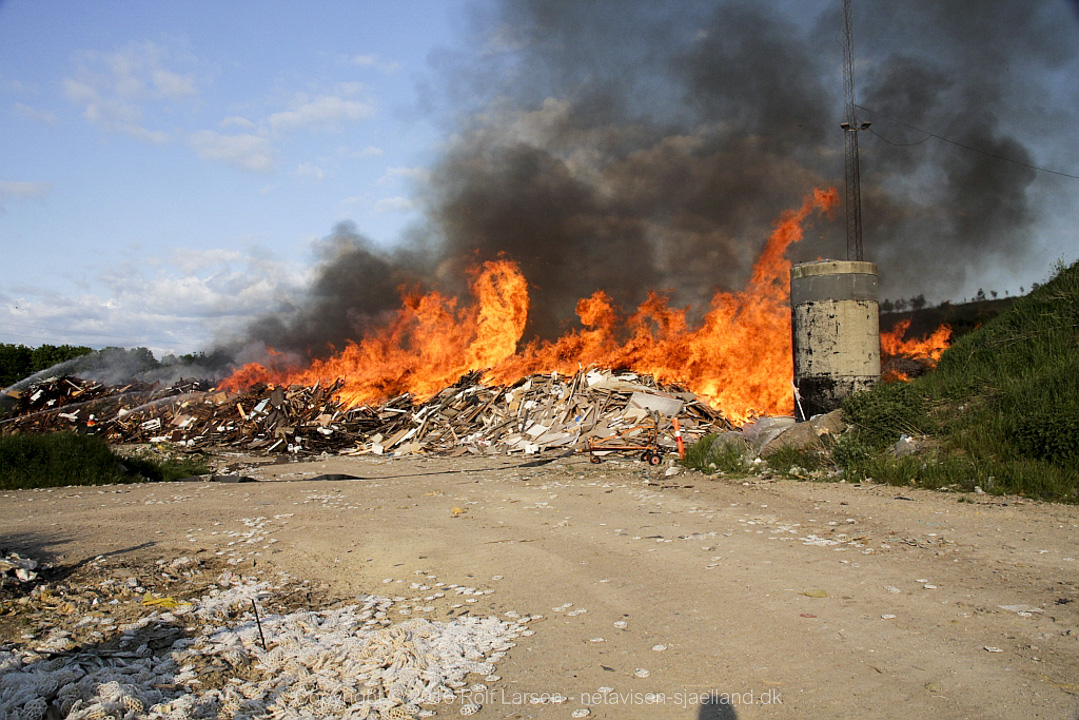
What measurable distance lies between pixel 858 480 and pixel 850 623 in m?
5.90

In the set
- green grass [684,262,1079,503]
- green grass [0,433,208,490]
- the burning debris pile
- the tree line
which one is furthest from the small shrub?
the tree line

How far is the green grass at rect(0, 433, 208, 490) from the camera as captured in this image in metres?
12.4

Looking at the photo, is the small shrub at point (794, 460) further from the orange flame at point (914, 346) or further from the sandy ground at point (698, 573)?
the orange flame at point (914, 346)

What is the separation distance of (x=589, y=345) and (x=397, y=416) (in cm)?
655

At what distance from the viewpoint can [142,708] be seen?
11.3ft

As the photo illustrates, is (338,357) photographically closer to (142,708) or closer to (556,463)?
(556,463)

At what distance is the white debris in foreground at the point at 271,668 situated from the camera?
11.5ft

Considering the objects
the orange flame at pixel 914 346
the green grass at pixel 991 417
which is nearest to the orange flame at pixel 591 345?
the orange flame at pixel 914 346

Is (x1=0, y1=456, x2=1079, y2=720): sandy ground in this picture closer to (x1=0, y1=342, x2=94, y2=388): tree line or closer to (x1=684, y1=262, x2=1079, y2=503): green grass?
(x1=684, y1=262, x2=1079, y2=503): green grass

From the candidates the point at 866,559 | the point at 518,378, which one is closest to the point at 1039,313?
the point at 866,559

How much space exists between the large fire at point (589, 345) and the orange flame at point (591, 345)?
3cm

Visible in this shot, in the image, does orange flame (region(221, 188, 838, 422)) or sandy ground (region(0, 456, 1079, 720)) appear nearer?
sandy ground (region(0, 456, 1079, 720))

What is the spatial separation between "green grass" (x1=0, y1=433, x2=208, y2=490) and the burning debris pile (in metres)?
4.85

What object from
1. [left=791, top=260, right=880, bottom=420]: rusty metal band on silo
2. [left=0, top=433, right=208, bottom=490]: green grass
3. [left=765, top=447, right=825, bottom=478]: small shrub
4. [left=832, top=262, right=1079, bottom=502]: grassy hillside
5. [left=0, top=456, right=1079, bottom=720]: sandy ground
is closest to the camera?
[left=0, top=456, right=1079, bottom=720]: sandy ground
